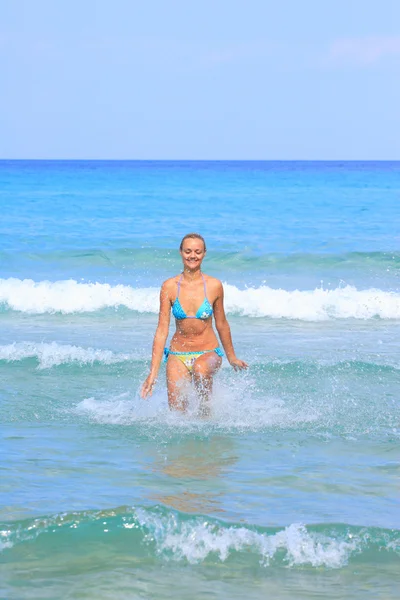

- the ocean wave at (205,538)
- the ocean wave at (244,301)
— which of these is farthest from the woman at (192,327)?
the ocean wave at (244,301)

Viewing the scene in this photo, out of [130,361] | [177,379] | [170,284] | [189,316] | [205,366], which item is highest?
[170,284]

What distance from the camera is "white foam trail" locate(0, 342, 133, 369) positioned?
959cm

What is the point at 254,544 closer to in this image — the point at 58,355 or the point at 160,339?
the point at 160,339

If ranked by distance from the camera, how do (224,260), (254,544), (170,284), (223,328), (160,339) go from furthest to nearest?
(224,260), (223,328), (170,284), (160,339), (254,544)

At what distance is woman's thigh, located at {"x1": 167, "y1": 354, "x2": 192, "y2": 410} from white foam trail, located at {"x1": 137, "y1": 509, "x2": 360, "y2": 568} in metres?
2.09

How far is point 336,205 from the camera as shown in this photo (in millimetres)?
35031

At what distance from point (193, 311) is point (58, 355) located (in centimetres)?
313

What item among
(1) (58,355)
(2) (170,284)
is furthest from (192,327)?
(1) (58,355)

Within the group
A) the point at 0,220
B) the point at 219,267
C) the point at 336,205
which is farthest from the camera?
the point at 336,205

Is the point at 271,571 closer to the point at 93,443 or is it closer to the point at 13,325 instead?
the point at 93,443

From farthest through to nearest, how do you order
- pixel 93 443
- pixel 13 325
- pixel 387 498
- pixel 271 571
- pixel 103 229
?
pixel 103 229 → pixel 13 325 → pixel 93 443 → pixel 387 498 → pixel 271 571

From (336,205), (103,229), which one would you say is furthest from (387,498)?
(336,205)

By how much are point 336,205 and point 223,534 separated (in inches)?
1219

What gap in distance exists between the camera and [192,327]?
23.1 ft
